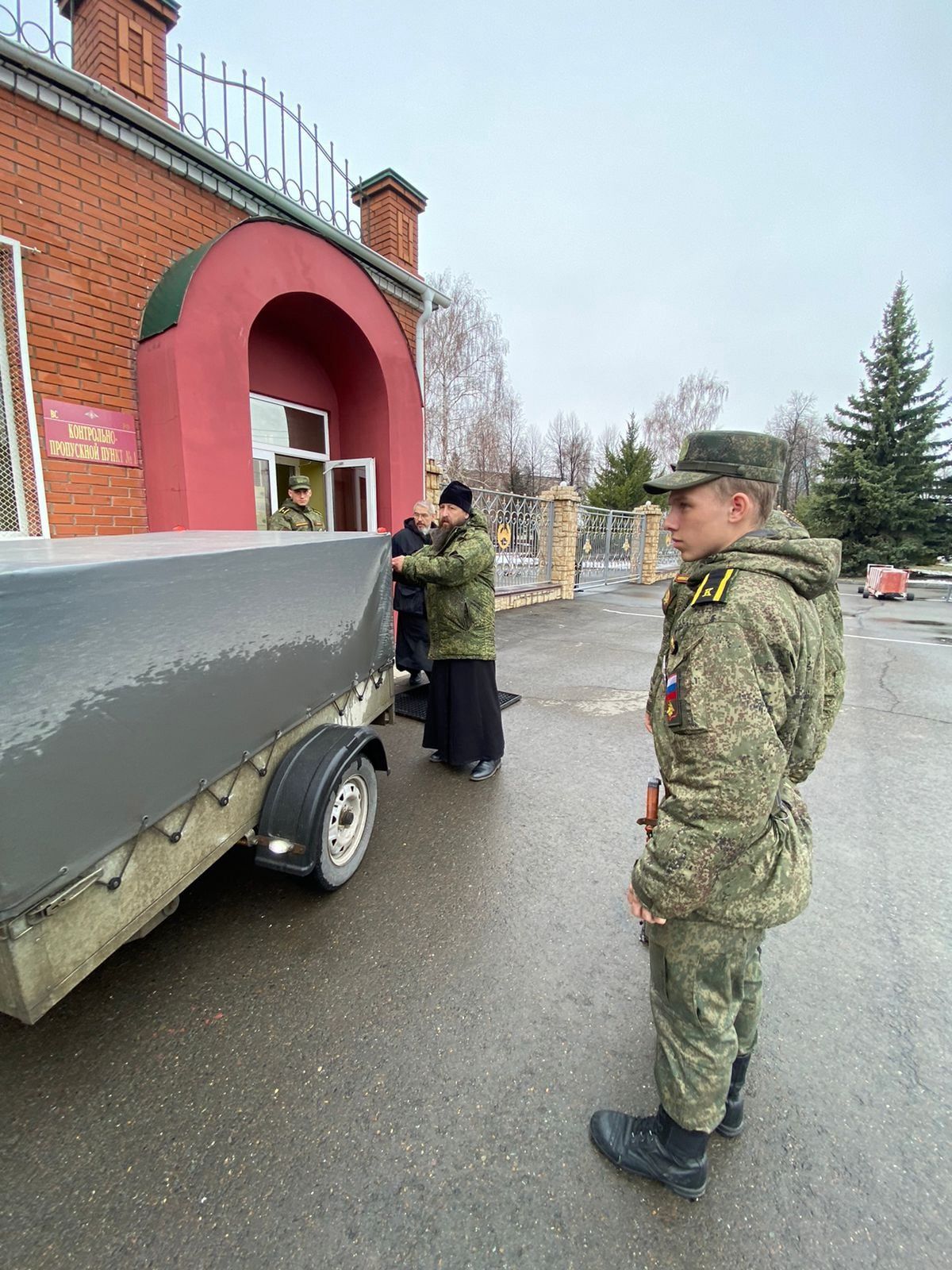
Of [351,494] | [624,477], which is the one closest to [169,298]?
[351,494]

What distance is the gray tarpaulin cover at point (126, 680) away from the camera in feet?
3.91

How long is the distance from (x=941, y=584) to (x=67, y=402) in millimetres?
26935

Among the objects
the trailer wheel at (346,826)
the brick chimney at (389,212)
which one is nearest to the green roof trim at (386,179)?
the brick chimney at (389,212)

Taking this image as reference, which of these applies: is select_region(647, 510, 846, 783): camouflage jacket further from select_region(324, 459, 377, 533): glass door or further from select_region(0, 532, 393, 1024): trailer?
select_region(324, 459, 377, 533): glass door

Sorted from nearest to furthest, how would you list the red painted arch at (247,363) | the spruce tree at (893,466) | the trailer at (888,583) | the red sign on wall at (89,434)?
1. the red sign on wall at (89,434)
2. the red painted arch at (247,363)
3. the trailer at (888,583)
4. the spruce tree at (893,466)

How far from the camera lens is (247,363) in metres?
5.02

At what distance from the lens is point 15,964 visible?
4.04 feet

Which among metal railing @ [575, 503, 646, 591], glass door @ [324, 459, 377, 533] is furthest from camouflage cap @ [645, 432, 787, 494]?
metal railing @ [575, 503, 646, 591]

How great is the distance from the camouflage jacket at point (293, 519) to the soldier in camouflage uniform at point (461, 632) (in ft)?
7.84

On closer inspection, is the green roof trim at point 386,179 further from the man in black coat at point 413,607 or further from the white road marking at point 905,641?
the white road marking at point 905,641

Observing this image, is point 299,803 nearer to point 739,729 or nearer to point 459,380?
point 739,729

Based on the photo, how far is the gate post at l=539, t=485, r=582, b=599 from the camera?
11932 mm

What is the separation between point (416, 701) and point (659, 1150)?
159 inches

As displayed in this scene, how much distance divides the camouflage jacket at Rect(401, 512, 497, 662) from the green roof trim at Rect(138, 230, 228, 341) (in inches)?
117
